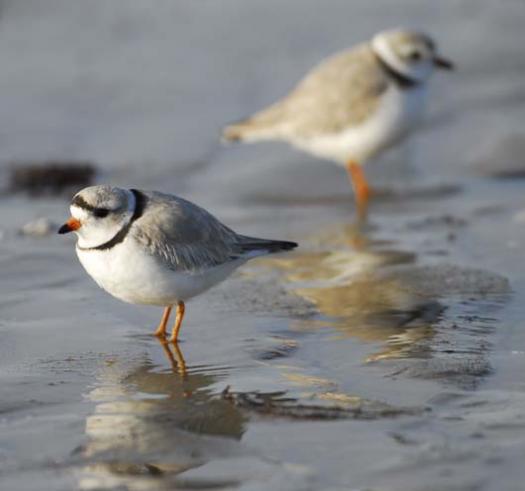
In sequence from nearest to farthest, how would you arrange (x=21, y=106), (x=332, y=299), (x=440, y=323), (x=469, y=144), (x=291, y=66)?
(x=440, y=323)
(x=332, y=299)
(x=469, y=144)
(x=21, y=106)
(x=291, y=66)

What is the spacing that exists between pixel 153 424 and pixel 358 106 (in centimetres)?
540

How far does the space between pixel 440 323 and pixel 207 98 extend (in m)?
6.73

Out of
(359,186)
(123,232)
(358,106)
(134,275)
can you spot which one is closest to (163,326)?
(134,275)

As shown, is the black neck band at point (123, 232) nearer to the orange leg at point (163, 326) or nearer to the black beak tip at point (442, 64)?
the orange leg at point (163, 326)

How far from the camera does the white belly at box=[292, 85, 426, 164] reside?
9453 millimetres

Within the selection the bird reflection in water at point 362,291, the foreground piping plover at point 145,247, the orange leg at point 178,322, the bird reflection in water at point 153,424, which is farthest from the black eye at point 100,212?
the bird reflection in water at point 362,291

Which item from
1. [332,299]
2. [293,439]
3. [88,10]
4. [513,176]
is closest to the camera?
[293,439]

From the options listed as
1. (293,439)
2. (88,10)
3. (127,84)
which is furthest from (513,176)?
(88,10)

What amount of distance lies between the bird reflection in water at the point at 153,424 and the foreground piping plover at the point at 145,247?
0.41m

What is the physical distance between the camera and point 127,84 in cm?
1267

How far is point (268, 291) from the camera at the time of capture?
6828 mm

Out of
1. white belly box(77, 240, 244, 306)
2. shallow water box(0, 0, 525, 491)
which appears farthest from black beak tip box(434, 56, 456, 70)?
white belly box(77, 240, 244, 306)

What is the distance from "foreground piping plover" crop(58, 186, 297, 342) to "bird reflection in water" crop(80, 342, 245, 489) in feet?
1.35

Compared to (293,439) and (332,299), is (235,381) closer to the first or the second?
(293,439)
